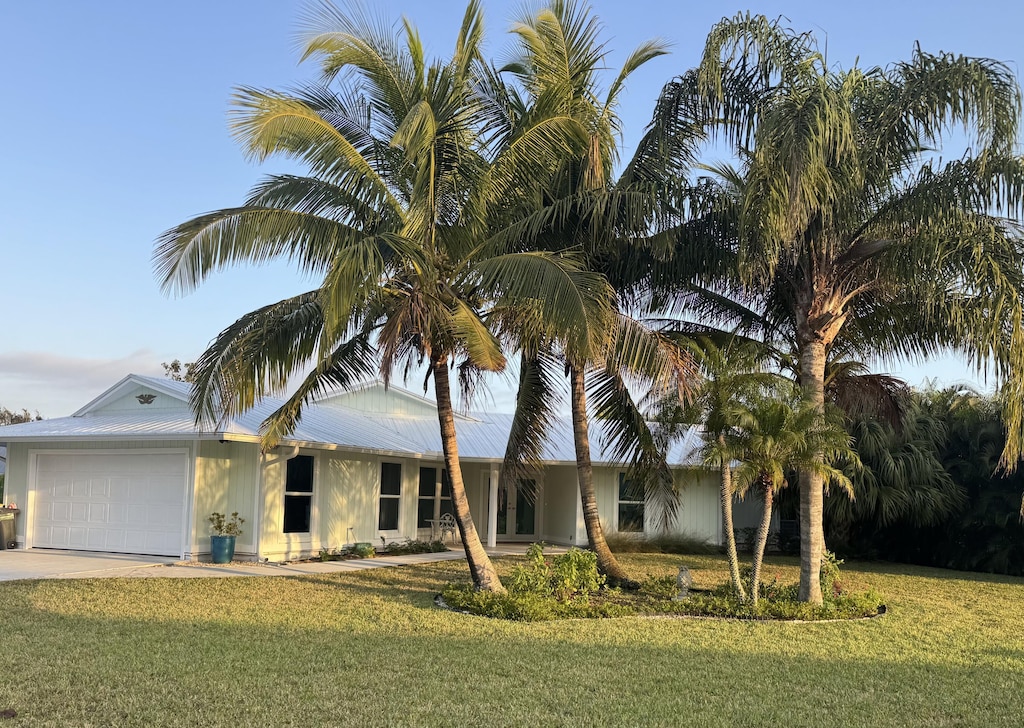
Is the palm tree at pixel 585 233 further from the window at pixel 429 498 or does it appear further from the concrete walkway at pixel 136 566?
the window at pixel 429 498

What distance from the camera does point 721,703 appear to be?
22.6 feet

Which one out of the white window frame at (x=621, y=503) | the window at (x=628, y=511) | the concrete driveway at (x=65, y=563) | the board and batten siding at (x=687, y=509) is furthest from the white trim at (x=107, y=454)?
the window at (x=628, y=511)

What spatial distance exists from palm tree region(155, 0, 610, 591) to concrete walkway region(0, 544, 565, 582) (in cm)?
382

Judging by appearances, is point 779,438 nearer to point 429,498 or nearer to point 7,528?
point 429,498

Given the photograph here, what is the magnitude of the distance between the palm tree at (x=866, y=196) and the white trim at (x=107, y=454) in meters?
10.2

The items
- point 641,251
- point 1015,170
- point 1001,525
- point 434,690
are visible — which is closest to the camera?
→ point 434,690

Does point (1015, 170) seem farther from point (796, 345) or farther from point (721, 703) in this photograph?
point (721, 703)

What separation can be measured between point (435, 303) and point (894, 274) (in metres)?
5.78

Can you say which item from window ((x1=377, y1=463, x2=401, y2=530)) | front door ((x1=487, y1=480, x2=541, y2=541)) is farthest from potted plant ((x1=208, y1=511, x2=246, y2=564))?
front door ((x1=487, y1=480, x2=541, y2=541))

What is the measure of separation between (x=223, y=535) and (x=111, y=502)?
9.06ft

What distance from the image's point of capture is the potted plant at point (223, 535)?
15719 millimetres

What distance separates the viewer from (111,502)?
1702 cm

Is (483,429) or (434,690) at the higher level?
(483,429)

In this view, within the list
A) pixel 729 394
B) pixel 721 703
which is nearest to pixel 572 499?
pixel 729 394
